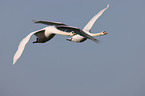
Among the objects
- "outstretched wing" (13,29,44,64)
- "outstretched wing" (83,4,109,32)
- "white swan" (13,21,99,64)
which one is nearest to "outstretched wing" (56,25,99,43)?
"white swan" (13,21,99,64)

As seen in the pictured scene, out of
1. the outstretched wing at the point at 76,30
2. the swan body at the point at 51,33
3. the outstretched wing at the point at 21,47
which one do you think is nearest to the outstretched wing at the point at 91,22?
the swan body at the point at 51,33

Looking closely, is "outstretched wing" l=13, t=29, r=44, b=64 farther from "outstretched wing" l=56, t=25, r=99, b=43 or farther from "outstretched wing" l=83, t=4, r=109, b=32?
"outstretched wing" l=83, t=4, r=109, b=32

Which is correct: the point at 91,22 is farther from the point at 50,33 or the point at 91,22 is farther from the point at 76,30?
the point at 76,30

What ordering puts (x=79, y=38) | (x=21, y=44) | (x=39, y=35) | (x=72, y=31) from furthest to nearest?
(x=79, y=38), (x=39, y=35), (x=21, y=44), (x=72, y=31)

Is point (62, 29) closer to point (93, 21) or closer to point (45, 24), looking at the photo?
point (45, 24)

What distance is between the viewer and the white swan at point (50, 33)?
1037 centimetres

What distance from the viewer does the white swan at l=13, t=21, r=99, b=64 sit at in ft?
34.0

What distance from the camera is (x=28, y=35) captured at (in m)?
11.8

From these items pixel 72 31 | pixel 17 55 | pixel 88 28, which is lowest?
pixel 17 55

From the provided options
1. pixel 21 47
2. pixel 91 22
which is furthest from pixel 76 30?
pixel 91 22

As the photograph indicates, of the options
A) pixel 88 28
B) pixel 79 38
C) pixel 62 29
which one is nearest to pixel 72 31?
pixel 62 29

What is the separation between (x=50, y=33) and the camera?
11789 mm

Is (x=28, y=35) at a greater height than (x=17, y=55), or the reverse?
(x=28, y=35)

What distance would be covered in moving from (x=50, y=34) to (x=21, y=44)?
1.42 metres
